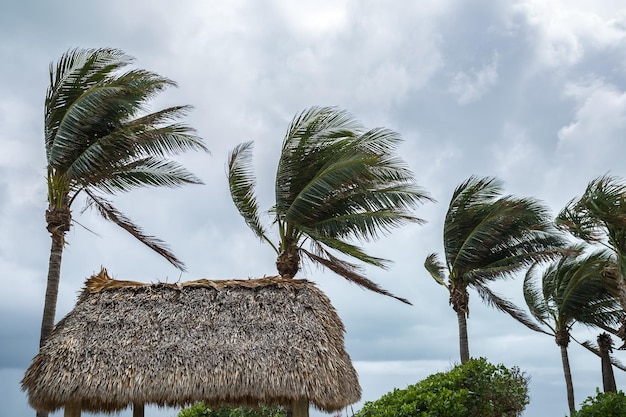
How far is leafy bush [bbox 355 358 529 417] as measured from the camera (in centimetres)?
1254

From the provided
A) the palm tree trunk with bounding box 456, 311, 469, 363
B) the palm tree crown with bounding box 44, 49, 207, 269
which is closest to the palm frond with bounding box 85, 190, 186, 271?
the palm tree crown with bounding box 44, 49, 207, 269

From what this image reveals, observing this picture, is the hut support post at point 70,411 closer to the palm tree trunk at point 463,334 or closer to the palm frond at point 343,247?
the palm frond at point 343,247

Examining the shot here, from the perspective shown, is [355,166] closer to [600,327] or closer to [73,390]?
[73,390]

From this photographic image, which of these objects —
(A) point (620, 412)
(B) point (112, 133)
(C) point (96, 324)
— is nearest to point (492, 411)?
(A) point (620, 412)

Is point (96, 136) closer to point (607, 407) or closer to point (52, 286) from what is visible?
point (52, 286)

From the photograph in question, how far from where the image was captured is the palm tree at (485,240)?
1811 centimetres

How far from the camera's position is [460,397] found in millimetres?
13023

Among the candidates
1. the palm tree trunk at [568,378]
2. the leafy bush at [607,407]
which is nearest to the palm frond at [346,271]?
the leafy bush at [607,407]

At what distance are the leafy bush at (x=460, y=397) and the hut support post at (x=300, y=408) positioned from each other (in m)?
1.96

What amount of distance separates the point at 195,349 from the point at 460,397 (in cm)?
541

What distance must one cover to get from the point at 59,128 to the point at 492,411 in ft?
34.3

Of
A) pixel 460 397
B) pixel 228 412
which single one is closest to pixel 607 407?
pixel 460 397

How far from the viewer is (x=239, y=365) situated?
1075 cm

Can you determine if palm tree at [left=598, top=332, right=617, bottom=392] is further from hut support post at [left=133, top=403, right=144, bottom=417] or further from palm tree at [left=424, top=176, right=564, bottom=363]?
hut support post at [left=133, top=403, right=144, bottom=417]
